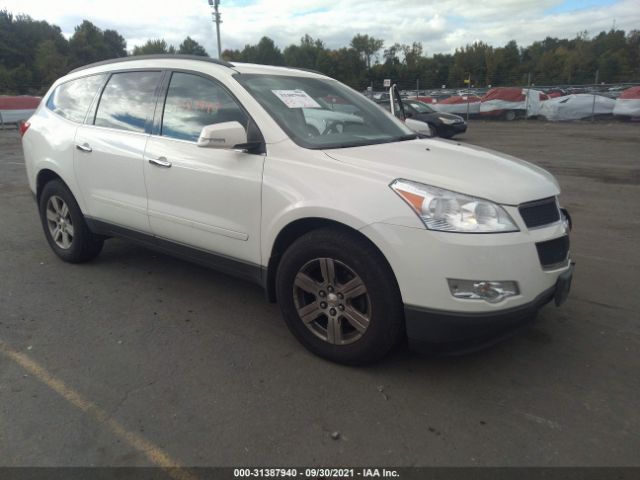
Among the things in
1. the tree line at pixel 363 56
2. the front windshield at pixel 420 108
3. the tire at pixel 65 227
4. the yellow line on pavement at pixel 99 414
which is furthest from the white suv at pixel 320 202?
the tree line at pixel 363 56

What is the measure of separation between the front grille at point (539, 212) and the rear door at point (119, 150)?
2.75 meters

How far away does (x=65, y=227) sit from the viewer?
491 centimetres

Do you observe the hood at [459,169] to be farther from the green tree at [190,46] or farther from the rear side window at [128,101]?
the green tree at [190,46]

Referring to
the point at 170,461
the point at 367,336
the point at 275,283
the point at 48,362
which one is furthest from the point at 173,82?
the point at 170,461

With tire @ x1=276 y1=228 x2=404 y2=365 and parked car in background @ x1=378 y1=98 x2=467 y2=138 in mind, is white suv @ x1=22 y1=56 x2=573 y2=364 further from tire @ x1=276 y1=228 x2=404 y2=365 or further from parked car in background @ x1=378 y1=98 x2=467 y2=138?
parked car in background @ x1=378 y1=98 x2=467 y2=138

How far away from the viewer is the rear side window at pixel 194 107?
3.55 m

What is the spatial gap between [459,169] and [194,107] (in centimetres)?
196

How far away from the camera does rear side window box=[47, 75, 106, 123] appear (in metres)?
4.60

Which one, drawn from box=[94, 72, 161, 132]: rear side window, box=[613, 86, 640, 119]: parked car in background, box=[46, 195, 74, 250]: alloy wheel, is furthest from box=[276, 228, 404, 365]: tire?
box=[613, 86, 640, 119]: parked car in background

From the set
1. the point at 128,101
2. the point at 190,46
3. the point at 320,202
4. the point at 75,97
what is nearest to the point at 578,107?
the point at 75,97

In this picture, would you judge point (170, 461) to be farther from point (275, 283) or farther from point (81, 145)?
point (81, 145)

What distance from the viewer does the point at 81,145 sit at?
4449mm

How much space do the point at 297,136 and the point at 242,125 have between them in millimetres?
401

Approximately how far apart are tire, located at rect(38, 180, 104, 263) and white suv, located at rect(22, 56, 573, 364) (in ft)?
0.61
